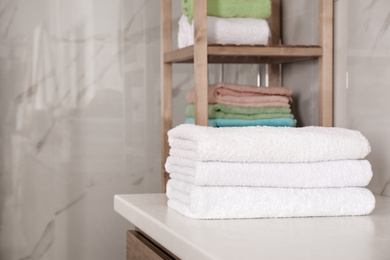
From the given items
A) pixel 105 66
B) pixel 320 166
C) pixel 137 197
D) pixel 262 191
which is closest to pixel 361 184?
pixel 320 166

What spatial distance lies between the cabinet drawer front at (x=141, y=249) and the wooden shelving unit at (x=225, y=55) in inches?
11.0

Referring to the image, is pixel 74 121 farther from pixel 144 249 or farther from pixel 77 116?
pixel 144 249

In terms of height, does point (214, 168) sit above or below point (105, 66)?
below

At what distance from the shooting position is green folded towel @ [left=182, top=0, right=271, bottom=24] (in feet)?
4.75

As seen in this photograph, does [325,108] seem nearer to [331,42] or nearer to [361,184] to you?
[331,42]

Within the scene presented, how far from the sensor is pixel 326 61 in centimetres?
145

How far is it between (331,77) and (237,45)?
0.23 m

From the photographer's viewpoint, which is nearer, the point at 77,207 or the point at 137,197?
the point at 137,197

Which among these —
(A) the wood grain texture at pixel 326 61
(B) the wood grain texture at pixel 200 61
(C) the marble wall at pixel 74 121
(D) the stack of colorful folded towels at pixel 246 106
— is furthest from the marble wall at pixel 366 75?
(C) the marble wall at pixel 74 121

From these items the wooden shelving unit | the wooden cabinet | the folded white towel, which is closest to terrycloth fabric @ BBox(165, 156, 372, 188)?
the wooden cabinet

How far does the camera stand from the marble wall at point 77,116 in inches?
78.2

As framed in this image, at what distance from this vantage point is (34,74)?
1.99 metres

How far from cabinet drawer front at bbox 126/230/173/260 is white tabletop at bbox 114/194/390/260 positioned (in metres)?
0.04

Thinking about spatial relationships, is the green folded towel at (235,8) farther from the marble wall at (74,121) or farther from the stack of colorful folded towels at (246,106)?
the marble wall at (74,121)
